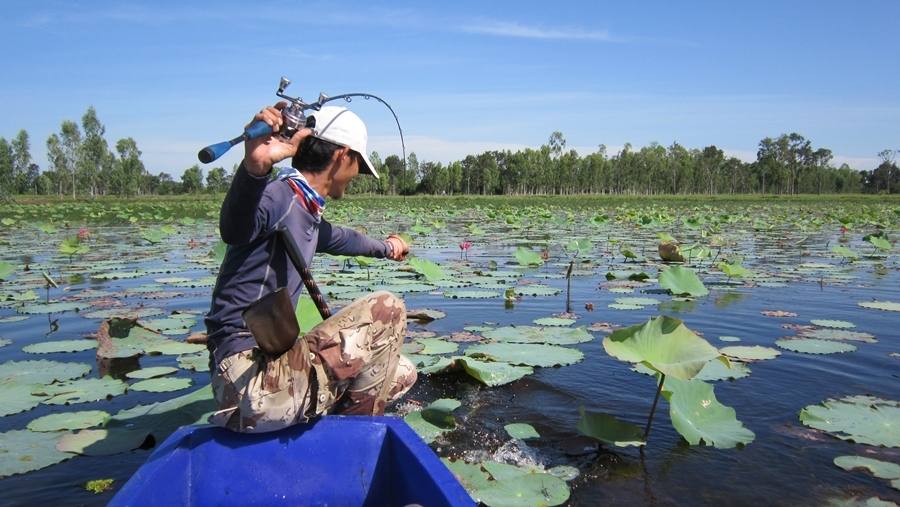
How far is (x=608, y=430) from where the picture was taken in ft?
8.14

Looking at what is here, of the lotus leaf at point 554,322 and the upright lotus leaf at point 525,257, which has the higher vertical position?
the upright lotus leaf at point 525,257

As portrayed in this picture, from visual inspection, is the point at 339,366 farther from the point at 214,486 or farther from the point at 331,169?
the point at 331,169

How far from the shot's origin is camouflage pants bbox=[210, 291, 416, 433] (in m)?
1.90

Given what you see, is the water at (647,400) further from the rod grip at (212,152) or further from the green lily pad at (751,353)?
the rod grip at (212,152)

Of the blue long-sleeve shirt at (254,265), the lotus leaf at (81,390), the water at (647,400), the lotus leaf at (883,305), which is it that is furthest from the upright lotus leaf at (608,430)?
the lotus leaf at (883,305)

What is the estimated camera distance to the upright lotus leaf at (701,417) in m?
2.54

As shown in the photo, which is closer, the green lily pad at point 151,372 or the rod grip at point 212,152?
the rod grip at point 212,152

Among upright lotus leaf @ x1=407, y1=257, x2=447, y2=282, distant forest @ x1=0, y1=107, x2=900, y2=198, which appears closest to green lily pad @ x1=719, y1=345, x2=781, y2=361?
upright lotus leaf @ x1=407, y1=257, x2=447, y2=282

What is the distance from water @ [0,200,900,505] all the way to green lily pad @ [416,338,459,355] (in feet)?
1.36

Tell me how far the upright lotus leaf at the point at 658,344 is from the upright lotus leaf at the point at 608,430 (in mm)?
270

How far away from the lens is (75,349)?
3.99 meters

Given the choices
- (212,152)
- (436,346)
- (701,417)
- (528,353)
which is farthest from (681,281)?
(212,152)

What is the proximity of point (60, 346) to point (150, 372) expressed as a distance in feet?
3.15

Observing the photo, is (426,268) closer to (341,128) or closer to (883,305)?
(341,128)
